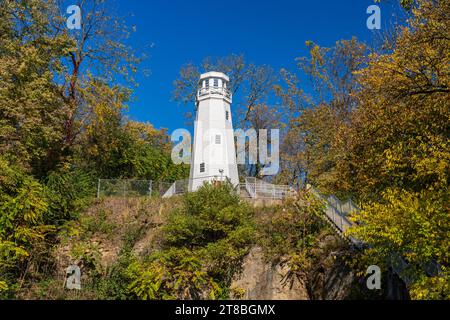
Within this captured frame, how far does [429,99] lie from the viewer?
409 inches

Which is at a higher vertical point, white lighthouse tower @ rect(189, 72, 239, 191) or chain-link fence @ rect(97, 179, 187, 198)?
white lighthouse tower @ rect(189, 72, 239, 191)

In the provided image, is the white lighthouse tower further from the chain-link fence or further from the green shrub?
the green shrub

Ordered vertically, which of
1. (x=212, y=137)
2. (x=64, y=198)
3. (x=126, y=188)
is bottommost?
(x=64, y=198)

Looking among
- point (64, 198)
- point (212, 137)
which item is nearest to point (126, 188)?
point (64, 198)

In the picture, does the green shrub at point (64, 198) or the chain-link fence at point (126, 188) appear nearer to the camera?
the green shrub at point (64, 198)

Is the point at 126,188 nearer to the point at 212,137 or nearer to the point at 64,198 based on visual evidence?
the point at 64,198

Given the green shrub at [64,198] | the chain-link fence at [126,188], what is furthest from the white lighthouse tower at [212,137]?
the green shrub at [64,198]

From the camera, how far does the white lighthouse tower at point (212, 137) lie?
2605 cm

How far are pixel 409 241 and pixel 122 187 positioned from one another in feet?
54.0

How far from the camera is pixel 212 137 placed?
1047 inches

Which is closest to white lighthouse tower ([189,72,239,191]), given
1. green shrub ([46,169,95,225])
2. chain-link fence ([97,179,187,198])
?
chain-link fence ([97,179,187,198])

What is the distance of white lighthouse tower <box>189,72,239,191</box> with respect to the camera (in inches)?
1025

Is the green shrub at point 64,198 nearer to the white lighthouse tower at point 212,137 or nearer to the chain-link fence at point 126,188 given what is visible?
the chain-link fence at point 126,188
